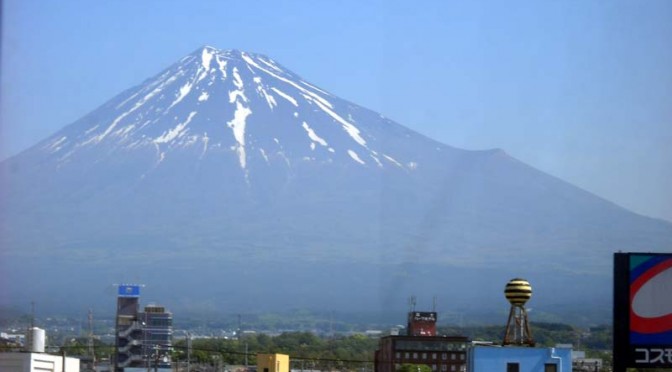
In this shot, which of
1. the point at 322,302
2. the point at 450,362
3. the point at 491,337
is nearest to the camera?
the point at 450,362

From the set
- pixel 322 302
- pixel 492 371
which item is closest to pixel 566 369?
pixel 492 371

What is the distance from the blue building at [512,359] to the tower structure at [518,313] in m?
0.54

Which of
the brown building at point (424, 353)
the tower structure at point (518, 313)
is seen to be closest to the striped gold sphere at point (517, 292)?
the tower structure at point (518, 313)

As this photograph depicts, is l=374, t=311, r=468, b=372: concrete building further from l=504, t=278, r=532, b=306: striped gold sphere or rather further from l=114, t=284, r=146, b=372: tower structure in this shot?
l=504, t=278, r=532, b=306: striped gold sphere

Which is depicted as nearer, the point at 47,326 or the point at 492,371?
Result: the point at 492,371

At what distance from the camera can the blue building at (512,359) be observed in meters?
31.5

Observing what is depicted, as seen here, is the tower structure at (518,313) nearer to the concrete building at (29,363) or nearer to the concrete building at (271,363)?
the concrete building at (29,363)

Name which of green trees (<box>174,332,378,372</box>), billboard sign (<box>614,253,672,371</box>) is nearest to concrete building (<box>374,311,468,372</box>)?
green trees (<box>174,332,378,372</box>)

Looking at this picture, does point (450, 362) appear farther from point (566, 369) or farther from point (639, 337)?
point (639, 337)

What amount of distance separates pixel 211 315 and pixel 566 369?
413ft

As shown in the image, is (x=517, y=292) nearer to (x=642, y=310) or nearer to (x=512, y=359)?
(x=512, y=359)

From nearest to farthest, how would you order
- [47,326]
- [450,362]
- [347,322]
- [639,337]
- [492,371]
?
[639,337], [492,371], [450,362], [47,326], [347,322]

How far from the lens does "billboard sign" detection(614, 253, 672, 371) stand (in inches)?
971

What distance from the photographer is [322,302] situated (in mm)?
155500
